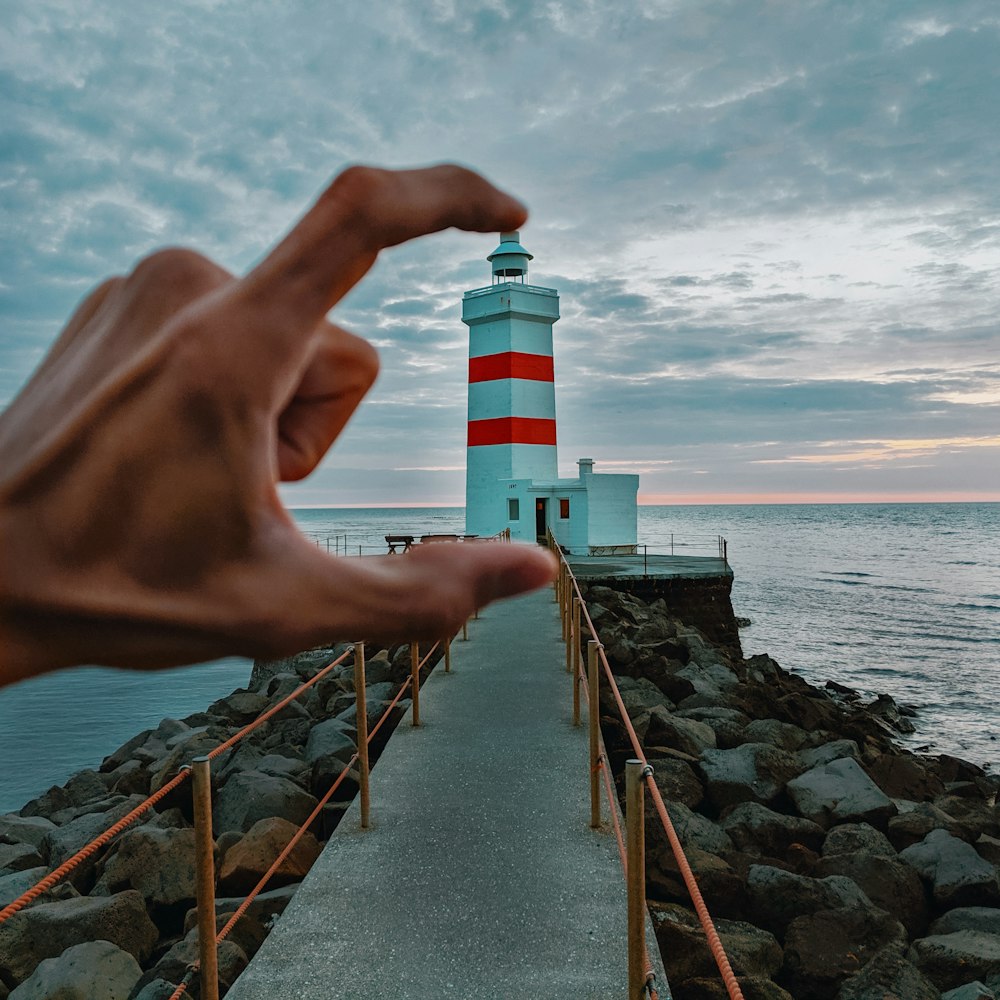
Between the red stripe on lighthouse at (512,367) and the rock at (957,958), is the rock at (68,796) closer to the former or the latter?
the rock at (957,958)

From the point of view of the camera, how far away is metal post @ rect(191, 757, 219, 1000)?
2.77 meters

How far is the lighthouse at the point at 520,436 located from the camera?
20.1 m

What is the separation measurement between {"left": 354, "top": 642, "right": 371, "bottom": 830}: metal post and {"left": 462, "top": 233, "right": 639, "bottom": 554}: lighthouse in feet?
49.7

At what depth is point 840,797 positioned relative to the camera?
6344mm

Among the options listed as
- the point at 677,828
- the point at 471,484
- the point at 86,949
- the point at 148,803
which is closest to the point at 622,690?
the point at 677,828

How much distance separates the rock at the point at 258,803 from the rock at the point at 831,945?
8.88 feet

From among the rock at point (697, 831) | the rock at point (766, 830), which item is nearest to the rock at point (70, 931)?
the rock at point (697, 831)

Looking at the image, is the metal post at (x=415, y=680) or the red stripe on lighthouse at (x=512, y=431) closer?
the metal post at (x=415, y=680)

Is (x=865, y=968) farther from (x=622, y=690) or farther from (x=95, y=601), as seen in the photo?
(x=622, y=690)

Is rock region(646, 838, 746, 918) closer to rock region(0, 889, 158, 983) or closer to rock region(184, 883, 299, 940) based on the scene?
rock region(184, 883, 299, 940)

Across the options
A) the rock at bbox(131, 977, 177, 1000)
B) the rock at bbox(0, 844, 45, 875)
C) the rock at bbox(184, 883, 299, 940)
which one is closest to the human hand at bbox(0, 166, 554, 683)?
the rock at bbox(131, 977, 177, 1000)

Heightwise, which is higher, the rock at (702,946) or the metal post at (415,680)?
the metal post at (415,680)

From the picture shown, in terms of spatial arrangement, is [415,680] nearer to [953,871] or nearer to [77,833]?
[77,833]

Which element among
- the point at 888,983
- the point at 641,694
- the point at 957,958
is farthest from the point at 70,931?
the point at 641,694
